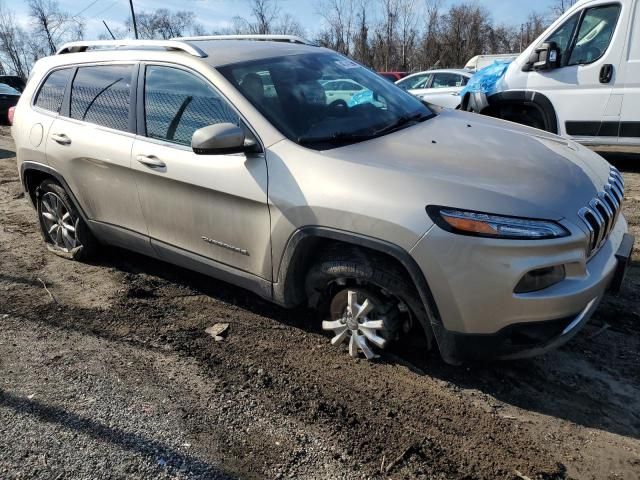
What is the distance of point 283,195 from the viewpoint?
9.32 ft

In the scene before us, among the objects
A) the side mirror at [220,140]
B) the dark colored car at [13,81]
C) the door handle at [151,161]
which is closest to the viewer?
the side mirror at [220,140]

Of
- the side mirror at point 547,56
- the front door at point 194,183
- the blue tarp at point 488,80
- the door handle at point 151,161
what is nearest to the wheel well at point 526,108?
Result: the blue tarp at point 488,80

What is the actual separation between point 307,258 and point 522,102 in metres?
5.47

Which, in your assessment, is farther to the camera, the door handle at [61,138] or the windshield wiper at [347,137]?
the door handle at [61,138]

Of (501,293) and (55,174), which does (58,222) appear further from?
(501,293)

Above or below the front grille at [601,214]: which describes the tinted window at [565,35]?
above

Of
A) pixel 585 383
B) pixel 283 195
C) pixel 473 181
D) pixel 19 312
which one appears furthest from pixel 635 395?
pixel 19 312

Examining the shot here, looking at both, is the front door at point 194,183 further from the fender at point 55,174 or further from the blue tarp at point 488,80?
the blue tarp at point 488,80

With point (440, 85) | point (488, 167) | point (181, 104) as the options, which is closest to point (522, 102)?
point (440, 85)

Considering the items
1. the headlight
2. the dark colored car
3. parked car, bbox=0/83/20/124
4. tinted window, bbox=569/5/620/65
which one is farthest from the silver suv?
the dark colored car

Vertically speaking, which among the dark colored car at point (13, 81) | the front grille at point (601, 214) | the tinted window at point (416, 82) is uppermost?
the front grille at point (601, 214)

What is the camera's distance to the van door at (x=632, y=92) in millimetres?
6359

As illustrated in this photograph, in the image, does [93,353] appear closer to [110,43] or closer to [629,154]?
[110,43]

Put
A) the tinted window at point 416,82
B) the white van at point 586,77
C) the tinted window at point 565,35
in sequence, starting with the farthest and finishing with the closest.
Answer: the tinted window at point 416,82
the tinted window at point 565,35
the white van at point 586,77
